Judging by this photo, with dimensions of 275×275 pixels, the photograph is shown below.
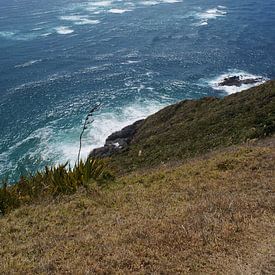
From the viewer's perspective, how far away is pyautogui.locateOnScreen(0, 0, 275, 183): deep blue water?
1668 inches

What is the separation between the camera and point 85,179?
13.5 m

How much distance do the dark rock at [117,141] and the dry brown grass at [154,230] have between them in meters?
22.6

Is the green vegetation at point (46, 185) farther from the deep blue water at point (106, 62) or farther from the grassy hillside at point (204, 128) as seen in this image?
the deep blue water at point (106, 62)

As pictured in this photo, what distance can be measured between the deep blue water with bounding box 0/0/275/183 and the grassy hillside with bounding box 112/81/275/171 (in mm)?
8411

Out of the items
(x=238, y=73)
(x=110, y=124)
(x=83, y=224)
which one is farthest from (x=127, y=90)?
(x=83, y=224)

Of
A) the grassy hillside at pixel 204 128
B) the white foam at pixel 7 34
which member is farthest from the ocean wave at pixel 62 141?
the white foam at pixel 7 34

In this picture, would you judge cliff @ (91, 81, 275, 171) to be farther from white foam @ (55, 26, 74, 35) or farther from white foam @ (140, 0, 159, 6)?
white foam @ (140, 0, 159, 6)

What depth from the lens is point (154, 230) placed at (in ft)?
27.6

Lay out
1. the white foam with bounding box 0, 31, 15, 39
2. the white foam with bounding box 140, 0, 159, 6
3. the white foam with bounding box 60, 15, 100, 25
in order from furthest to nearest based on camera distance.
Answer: the white foam with bounding box 140, 0, 159, 6 < the white foam with bounding box 60, 15, 100, 25 < the white foam with bounding box 0, 31, 15, 39

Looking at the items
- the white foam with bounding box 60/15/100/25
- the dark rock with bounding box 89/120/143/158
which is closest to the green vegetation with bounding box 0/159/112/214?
the dark rock with bounding box 89/120/143/158

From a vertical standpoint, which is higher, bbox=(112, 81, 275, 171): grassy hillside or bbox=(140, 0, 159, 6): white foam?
bbox=(140, 0, 159, 6): white foam

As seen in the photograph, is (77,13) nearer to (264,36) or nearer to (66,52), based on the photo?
(66,52)

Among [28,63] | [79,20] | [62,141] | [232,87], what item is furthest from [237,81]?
[79,20]

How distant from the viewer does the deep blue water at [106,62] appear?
42.4m
